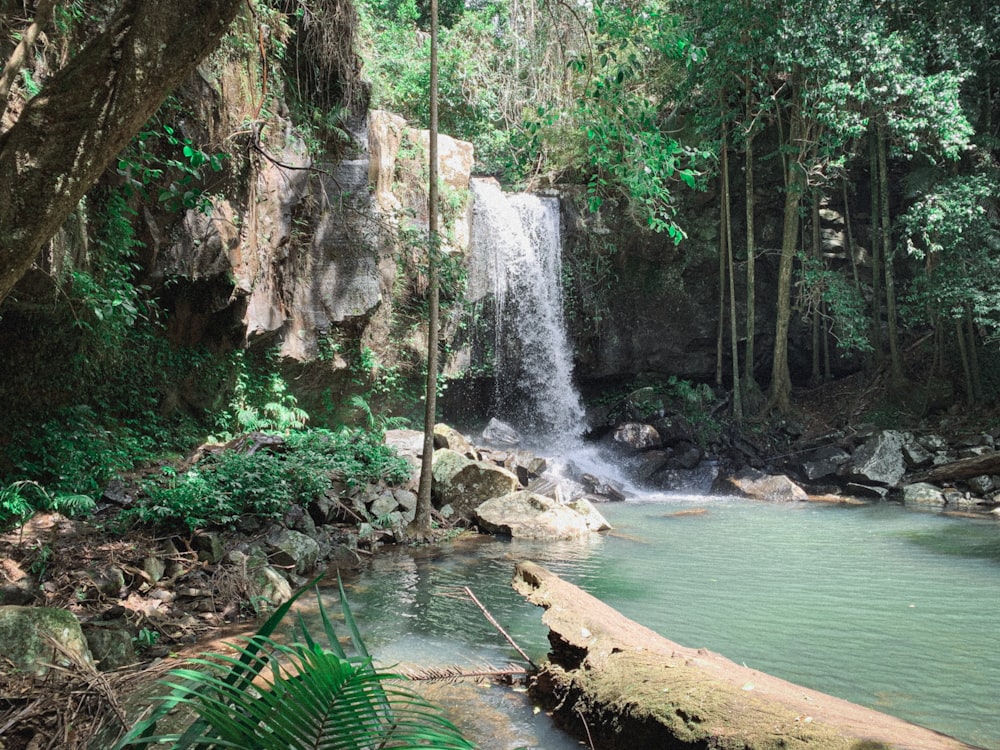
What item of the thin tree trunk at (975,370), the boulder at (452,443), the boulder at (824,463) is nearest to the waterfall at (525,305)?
the boulder at (452,443)

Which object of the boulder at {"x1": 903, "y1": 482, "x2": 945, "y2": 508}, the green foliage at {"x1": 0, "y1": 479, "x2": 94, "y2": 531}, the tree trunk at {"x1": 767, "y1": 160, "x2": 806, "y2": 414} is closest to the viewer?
the green foliage at {"x1": 0, "y1": 479, "x2": 94, "y2": 531}

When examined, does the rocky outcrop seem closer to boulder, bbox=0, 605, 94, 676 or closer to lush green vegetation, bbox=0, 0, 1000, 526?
lush green vegetation, bbox=0, 0, 1000, 526

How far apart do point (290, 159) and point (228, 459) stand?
4.63m

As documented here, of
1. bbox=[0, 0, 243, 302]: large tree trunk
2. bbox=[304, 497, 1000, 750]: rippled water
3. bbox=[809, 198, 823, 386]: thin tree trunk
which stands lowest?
bbox=[304, 497, 1000, 750]: rippled water

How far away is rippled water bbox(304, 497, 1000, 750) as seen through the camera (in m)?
4.06

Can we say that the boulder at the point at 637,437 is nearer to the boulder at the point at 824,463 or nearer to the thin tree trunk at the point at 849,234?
the boulder at the point at 824,463

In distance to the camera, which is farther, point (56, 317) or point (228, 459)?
point (228, 459)

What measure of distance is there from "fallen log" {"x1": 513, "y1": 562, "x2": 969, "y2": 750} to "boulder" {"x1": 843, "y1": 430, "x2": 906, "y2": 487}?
10.4 metres

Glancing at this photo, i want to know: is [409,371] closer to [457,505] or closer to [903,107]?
[457,505]

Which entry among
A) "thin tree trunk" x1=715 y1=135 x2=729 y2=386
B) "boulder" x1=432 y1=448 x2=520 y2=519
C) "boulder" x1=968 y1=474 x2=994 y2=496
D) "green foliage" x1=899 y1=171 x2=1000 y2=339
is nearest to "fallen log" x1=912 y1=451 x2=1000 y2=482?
"boulder" x1=968 y1=474 x2=994 y2=496

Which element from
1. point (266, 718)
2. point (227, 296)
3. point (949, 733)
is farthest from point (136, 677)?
point (227, 296)

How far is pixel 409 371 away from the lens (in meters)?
12.3

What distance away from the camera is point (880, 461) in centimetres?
1241

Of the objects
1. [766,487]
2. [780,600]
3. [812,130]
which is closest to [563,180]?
[812,130]
